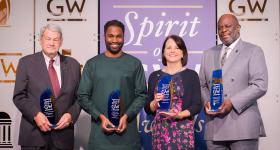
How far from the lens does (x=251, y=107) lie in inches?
96.3

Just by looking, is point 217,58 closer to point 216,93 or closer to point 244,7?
point 216,93

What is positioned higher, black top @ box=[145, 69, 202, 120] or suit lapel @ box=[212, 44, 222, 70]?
suit lapel @ box=[212, 44, 222, 70]

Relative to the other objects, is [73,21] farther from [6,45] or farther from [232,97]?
[232,97]

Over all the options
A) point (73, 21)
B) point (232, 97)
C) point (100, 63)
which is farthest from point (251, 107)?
point (73, 21)

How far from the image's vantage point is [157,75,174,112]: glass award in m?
2.36

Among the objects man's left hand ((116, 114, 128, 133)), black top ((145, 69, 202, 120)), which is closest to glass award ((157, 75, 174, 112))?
black top ((145, 69, 202, 120))

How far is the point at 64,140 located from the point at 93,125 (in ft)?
0.69

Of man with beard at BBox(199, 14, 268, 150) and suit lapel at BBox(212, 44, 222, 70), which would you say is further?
suit lapel at BBox(212, 44, 222, 70)

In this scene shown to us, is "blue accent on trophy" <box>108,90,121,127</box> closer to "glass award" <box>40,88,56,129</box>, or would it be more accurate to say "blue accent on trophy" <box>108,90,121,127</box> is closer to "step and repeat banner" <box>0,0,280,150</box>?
"glass award" <box>40,88,56,129</box>

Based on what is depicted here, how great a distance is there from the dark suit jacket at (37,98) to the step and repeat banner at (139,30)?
3.07ft

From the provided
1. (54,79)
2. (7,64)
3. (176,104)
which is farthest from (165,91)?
(7,64)

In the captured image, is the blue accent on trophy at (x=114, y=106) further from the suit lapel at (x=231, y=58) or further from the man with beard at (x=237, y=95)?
the suit lapel at (x=231, y=58)

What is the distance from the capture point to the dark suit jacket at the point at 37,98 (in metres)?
2.38

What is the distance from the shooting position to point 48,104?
2.33 m
